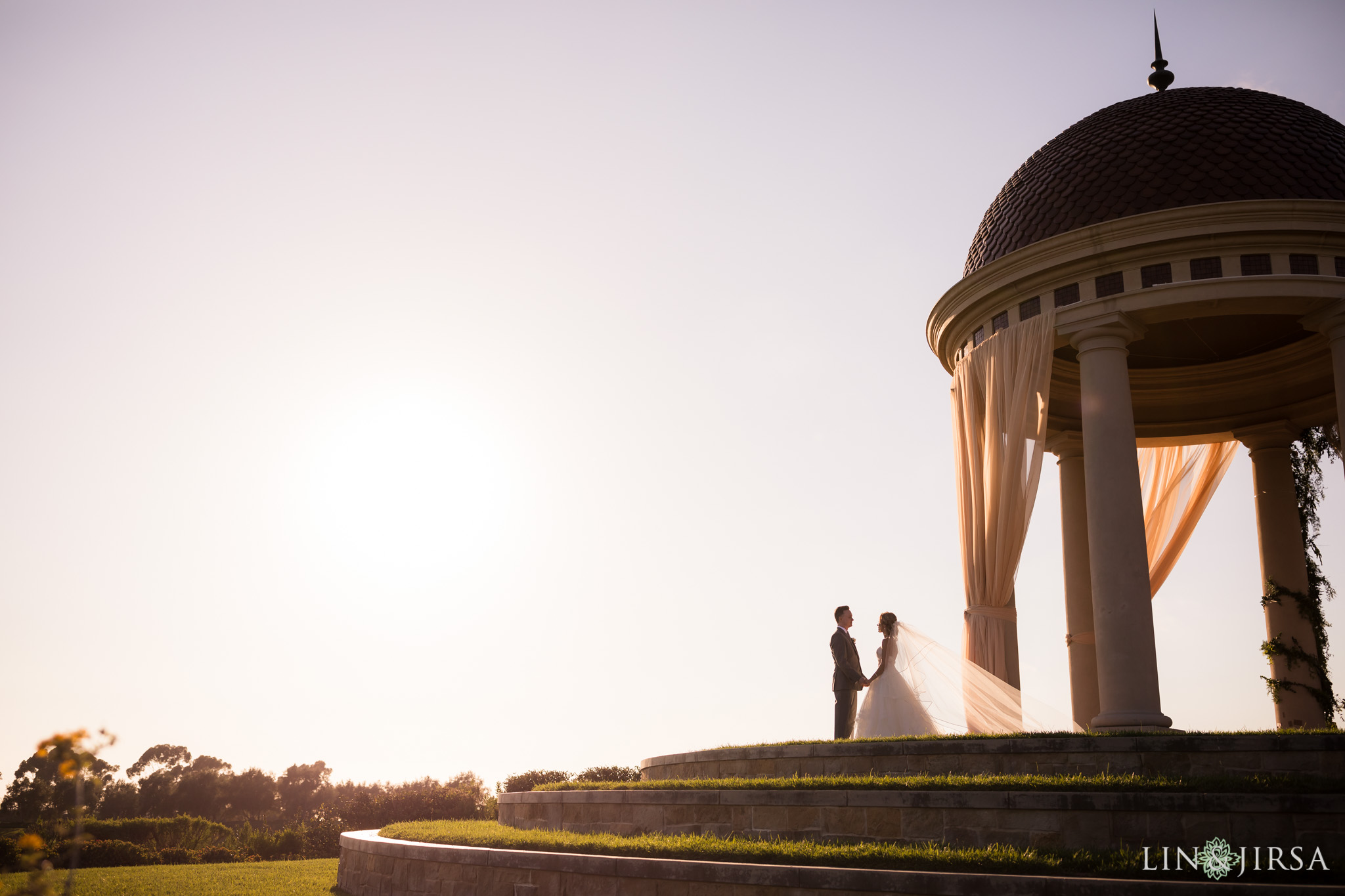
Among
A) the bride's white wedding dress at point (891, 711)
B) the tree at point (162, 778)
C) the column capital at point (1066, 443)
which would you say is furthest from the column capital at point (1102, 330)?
the tree at point (162, 778)

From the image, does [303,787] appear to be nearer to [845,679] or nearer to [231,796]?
[231,796]

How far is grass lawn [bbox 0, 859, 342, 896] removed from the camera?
15.3m

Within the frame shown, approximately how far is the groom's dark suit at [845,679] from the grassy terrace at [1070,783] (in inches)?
158

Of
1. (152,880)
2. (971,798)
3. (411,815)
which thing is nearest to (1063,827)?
(971,798)

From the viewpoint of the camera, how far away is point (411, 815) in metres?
25.8

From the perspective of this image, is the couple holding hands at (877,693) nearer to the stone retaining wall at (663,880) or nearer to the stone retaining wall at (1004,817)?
the stone retaining wall at (1004,817)

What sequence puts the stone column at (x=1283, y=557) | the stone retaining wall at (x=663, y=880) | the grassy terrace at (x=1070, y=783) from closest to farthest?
1. the stone retaining wall at (x=663, y=880)
2. the grassy terrace at (x=1070, y=783)
3. the stone column at (x=1283, y=557)

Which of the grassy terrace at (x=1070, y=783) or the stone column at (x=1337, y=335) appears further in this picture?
the stone column at (x=1337, y=335)

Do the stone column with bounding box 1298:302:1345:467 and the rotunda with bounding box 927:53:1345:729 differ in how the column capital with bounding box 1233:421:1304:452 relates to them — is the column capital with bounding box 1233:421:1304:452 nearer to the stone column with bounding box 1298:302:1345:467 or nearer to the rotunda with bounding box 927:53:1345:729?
the rotunda with bounding box 927:53:1345:729

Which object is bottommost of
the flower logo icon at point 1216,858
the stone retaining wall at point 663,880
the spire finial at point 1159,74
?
the stone retaining wall at point 663,880

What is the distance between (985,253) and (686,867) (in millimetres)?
17121

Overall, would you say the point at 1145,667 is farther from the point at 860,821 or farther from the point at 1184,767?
the point at 860,821

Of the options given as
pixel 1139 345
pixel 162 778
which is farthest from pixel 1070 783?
pixel 162 778

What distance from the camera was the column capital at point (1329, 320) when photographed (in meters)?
17.7
